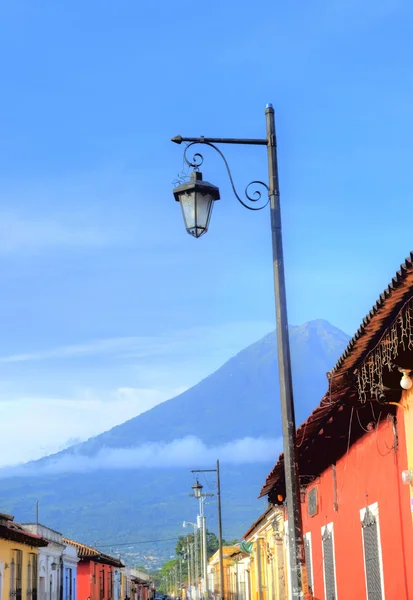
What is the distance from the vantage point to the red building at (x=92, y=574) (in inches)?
1853

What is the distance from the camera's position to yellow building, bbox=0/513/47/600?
1079 inches

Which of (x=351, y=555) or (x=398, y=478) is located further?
(x=351, y=555)

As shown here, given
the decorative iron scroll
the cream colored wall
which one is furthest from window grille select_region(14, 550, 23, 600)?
the decorative iron scroll

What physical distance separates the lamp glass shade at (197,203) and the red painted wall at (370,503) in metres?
3.36

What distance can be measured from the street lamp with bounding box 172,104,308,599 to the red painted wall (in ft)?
7.78

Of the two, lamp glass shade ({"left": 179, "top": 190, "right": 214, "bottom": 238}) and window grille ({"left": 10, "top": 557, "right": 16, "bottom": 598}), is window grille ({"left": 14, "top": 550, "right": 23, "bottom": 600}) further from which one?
lamp glass shade ({"left": 179, "top": 190, "right": 214, "bottom": 238})

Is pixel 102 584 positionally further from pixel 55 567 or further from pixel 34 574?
pixel 34 574

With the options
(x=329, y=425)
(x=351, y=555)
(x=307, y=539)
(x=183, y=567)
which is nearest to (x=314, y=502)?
(x=307, y=539)

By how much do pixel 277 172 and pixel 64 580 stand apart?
36.2 m

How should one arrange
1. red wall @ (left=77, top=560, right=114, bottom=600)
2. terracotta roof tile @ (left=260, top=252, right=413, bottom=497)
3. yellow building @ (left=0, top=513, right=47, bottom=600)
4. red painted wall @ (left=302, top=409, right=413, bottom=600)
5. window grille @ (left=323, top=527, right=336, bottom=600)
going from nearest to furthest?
terracotta roof tile @ (left=260, top=252, right=413, bottom=497)
red painted wall @ (left=302, top=409, right=413, bottom=600)
window grille @ (left=323, top=527, right=336, bottom=600)
yellow building @ (left=0, top=513, right=47, bottom=600)
red wall @ (left=77, top=560, right=114, bottom=600)

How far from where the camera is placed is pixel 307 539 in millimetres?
19703

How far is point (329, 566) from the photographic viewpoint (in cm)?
1645

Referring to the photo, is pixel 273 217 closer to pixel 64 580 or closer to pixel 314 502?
pixel 314 502

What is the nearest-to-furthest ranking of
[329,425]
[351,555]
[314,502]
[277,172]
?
[277,172]
[329,425]
[351,555]
[314,502]
